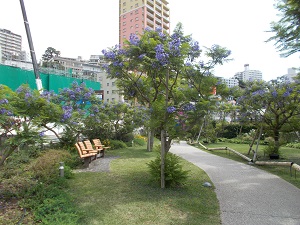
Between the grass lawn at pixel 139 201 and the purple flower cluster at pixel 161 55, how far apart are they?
2.92 metres

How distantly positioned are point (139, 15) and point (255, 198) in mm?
71102

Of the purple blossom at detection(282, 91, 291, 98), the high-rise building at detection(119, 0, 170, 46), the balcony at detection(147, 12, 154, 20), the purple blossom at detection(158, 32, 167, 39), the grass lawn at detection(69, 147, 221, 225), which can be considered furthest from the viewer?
the balcony at detection(147, 12, 154, 20)

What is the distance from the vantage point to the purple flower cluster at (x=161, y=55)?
4930 millimetres

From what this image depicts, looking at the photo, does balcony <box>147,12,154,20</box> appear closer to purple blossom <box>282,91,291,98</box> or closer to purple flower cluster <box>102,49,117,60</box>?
purple blossom <box>282,91,291,98</box>

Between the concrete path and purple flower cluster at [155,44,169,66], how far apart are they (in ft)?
10.4

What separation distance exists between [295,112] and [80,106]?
9.74 metres

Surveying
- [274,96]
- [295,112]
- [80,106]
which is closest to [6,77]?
[80,106]

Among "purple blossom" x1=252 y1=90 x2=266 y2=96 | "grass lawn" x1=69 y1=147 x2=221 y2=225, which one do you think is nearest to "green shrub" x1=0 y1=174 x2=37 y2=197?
"grass lawn" x1=69 y1=147 x2=221 y2=225

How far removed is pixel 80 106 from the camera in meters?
11.1

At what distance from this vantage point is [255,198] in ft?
17.3

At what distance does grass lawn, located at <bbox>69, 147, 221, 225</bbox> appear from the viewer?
13.4 feet

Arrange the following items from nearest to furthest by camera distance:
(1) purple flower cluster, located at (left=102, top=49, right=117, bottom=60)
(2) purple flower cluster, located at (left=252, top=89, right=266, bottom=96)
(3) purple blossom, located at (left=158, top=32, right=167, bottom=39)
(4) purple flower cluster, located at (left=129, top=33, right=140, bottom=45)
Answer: (4) purple flower cluster, located at (left=129, top=33, right=140, bottom=45), (3) purple blossom, located at (left=158, top=32, right=167, bottom=39), (1) purple flower cluster, located at (left=102, top=49, right=117, bottom=60), (2) purple flower cluster, located at (left=252, top=89, right=266, bottom=96)

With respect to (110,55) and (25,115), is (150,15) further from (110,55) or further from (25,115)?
(25,115)

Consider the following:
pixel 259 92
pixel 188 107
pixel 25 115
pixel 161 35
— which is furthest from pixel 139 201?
pixel 259 92
